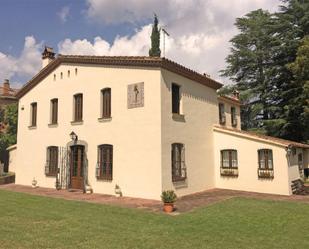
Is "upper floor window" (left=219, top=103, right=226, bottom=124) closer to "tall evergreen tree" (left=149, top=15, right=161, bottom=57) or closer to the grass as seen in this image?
the grass

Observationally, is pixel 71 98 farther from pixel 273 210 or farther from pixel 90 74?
pixel 273 210

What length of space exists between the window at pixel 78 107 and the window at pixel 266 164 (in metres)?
10.4

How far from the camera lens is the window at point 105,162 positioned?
16.4 metres

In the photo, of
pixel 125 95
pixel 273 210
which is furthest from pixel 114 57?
pixel 273 210

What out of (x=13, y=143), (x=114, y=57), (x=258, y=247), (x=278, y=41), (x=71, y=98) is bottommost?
(x=258, y=247)

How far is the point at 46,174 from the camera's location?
19.7 metres

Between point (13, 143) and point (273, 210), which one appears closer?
point (273, 210)

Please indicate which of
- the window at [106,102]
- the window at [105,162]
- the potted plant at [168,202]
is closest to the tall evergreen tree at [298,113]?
the window at [106,102]

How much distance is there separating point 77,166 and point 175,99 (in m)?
6.77

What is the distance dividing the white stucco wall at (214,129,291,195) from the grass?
3.29 m

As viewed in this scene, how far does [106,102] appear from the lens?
1716cm

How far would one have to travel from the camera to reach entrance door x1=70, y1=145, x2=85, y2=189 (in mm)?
17781

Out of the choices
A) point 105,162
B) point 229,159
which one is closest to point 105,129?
point 105,162

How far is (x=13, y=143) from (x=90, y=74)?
14710 millimetres
